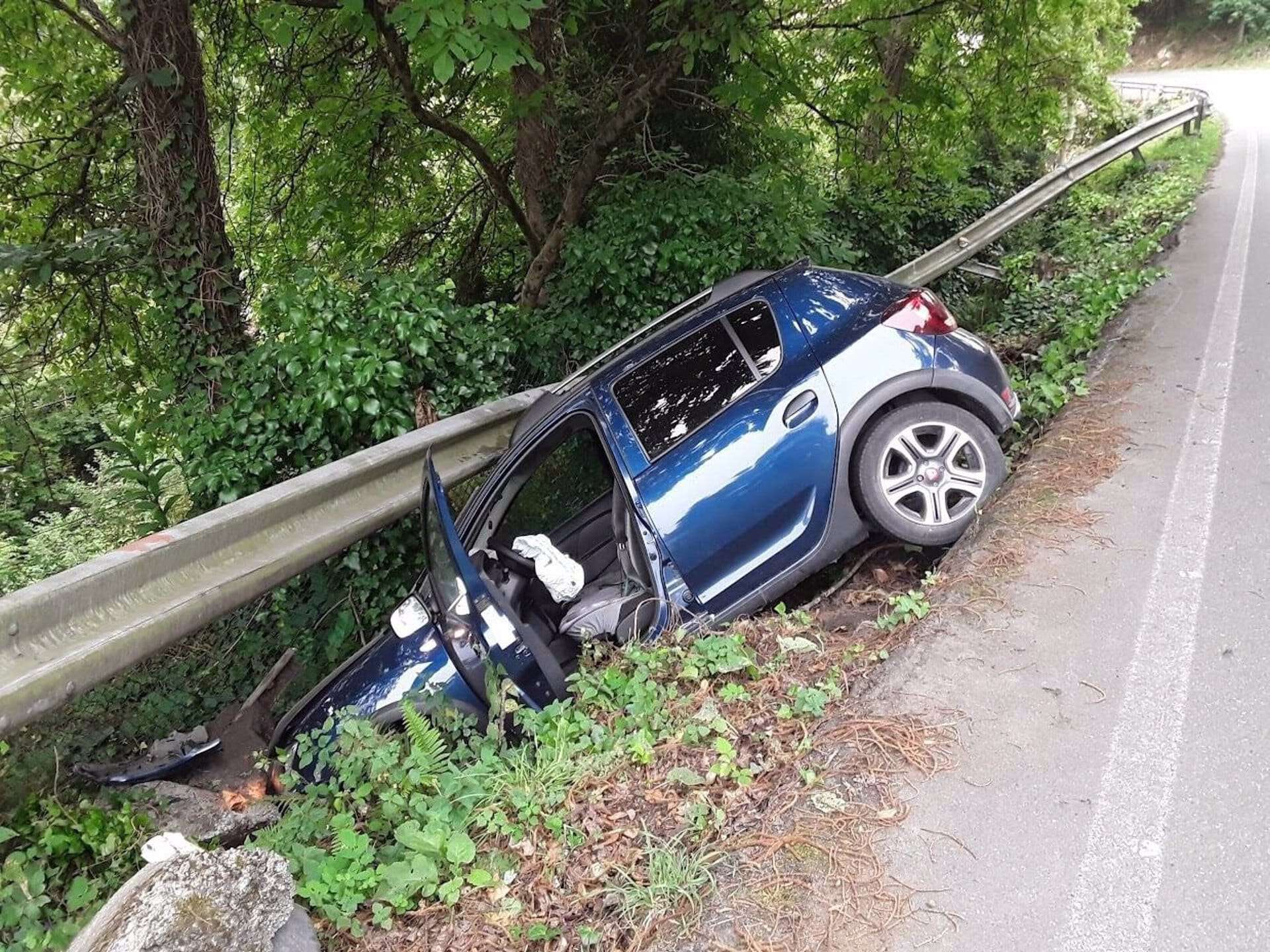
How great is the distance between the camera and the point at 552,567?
14.2 feet

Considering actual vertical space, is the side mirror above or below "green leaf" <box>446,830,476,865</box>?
above

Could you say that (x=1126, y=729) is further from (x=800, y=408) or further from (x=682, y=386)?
(x=682, y=386)

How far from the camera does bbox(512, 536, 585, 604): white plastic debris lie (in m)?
4.34

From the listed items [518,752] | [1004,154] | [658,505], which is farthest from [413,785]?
[1004,154]

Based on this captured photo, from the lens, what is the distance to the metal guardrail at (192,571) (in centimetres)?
288

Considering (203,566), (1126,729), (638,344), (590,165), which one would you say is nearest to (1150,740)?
(1126,729)

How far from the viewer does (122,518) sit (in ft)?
26.0

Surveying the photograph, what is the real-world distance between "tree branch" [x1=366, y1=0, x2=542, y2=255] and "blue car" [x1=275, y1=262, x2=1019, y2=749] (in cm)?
308

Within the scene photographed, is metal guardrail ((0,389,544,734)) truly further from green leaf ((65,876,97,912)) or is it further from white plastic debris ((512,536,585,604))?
white plastic debris ((512,536,585,604))

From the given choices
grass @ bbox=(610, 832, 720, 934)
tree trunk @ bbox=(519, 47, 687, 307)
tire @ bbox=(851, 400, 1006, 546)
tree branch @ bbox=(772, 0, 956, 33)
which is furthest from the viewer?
tree branch @ bbox=(772, 0, 956, 33)

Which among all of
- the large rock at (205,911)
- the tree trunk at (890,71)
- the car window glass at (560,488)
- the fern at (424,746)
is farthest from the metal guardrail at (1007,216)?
the large rock at (205,911)

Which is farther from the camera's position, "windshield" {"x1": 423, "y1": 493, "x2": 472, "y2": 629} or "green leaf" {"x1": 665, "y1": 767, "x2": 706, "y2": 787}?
"windshield" {"x1": 423, "y1": 493, "x2": 472, "y2": 629}

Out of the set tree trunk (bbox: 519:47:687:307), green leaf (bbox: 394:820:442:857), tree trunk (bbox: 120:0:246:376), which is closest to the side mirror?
green leaf (bbox: 394:820:442:857)

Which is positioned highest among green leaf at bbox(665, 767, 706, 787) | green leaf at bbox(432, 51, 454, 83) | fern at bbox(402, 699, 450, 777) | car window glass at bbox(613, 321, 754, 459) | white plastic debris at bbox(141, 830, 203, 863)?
green leaf at bbox(432, 51, 454, 83)
